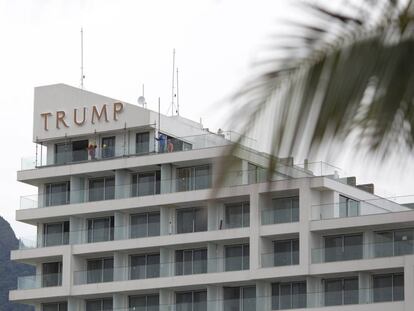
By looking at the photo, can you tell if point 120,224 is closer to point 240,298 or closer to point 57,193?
point 57,193

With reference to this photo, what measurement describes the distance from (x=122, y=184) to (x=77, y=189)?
385 centimetres

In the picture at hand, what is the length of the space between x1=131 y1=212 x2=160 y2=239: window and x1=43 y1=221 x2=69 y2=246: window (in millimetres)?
5444

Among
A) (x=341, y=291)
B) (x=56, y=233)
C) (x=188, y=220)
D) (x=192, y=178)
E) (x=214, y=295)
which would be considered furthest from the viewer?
(x=56, y=233)

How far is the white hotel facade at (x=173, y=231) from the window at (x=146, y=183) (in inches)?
4.1

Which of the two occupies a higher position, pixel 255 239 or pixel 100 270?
pixel 255 239

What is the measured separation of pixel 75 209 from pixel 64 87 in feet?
31.3

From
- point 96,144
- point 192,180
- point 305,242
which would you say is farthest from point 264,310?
point 96,144

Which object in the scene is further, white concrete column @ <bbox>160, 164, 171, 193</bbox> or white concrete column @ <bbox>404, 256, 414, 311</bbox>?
white concrete column @ <bbox>160, 164, 171, 193</bbox>

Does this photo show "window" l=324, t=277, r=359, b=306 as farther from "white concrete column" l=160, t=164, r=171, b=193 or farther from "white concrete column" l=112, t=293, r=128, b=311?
"white concrete column" l=112, t=293, r=128, b=311

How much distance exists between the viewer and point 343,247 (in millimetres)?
102500

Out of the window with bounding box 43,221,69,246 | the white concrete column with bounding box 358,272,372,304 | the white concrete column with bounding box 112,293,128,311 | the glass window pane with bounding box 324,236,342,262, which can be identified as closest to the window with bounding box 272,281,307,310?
the glass window pane with bounding box 324,236,342,262

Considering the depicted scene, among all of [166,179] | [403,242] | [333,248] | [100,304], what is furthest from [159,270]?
[403,242]

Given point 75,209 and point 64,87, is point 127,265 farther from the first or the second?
point 64,87

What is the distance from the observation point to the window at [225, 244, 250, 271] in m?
107
